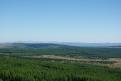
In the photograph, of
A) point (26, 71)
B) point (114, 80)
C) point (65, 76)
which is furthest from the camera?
point (26, 71)

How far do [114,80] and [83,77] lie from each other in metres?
4.40

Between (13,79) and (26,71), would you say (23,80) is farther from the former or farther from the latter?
(26,71)

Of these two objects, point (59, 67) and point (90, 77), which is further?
point (59, 67)

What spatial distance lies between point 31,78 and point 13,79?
2.62 metres

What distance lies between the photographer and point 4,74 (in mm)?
42750

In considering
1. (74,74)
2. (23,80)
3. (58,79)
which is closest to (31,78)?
(23,80)

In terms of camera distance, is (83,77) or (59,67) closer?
(83,77)

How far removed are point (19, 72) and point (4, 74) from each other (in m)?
2.42

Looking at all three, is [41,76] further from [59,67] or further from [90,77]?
[59,67]

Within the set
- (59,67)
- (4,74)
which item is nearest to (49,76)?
(4,74)

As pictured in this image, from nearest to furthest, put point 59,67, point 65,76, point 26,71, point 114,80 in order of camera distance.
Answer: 1. point 114,80
2. point 65,76
3. point 26,71
4. point 59,67

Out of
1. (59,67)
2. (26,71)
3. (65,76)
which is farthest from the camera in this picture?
(59,67)

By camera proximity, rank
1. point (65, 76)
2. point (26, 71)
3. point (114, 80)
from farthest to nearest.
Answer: point (26, 71) < point (65, 76) < point (114, 80)

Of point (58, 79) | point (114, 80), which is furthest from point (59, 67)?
point (114, 80)
